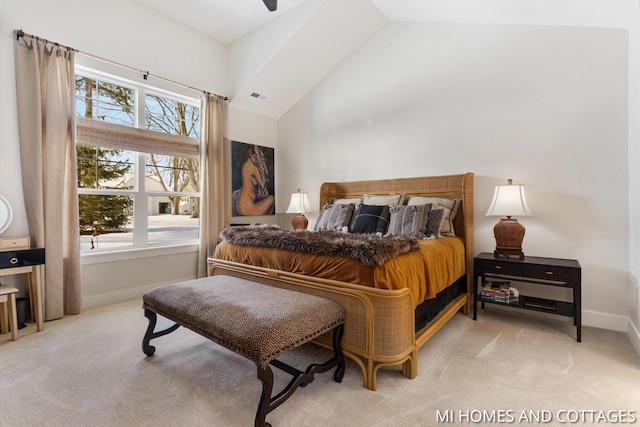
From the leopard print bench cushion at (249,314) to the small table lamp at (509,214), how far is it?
188 centimetres

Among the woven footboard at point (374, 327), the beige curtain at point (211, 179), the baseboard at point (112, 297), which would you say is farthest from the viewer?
the beige curtain at point (211, 179)

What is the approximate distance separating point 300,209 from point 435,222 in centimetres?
201

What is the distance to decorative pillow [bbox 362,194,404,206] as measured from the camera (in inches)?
134

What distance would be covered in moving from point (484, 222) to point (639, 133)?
134 cm

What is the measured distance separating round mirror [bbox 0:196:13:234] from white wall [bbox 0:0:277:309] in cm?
21

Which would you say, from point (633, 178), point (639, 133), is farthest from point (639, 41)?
point (633, 178)

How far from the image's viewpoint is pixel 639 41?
2195 mm

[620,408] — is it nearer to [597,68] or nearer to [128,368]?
[597,68]

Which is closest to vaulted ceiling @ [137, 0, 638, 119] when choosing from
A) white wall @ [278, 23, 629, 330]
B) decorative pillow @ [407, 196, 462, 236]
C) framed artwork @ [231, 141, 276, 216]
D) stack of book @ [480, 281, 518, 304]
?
white wall @ [278, 23, 629, 330]

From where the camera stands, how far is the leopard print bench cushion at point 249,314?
1423 mm

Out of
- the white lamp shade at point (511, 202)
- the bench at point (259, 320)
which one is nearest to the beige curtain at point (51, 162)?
the bench at point (259, 320)

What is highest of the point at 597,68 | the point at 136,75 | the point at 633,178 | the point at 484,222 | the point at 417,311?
the point at 136,75

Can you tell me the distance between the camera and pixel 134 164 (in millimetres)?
3646

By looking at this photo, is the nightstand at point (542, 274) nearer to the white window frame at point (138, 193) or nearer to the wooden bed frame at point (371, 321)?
the wooden bed frame at point (371, 321)
